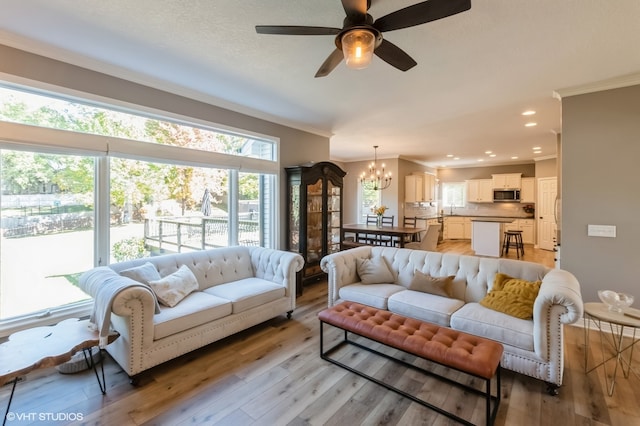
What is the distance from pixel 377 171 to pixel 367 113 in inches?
168

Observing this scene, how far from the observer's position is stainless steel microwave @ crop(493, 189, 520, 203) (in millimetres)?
9258

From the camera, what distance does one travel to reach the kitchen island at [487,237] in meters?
7.20

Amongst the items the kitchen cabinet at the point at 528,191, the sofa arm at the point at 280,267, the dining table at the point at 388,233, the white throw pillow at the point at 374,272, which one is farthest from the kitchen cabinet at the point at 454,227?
the sofa arm at the point at 280,267

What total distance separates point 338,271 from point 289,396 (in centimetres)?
150

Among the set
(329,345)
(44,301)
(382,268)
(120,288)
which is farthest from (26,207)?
(382,268)

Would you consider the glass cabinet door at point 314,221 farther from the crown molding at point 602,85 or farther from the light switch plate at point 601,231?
the light switch plate at point 601,231

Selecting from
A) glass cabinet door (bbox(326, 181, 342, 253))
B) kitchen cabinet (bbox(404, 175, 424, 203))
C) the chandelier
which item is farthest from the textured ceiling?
kitchen cabinet (bbox(404, 175, 424, 203))

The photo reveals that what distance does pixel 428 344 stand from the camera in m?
2.01

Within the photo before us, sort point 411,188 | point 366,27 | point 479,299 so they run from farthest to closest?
point 411,188 → point 479,299 → point 366,27

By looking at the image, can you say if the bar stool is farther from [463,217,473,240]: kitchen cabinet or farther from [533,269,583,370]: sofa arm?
[533,269,583,370]: sofa arm

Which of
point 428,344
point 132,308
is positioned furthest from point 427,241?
point 132,308

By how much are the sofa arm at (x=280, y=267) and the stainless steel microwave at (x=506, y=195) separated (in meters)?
8.81

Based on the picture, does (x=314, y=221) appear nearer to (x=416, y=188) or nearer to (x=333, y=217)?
(x=333, y=217)

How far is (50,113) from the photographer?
2.62 metres
